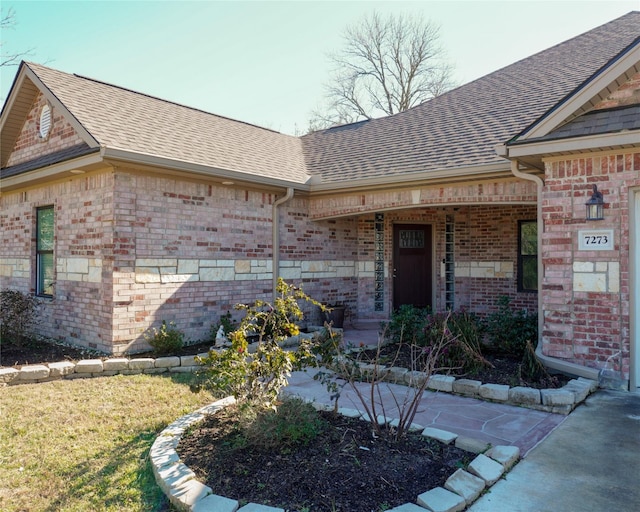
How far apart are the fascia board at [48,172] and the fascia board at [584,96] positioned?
5.86 m

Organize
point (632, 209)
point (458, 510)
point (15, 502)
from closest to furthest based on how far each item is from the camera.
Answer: point (458, 510), point (15, 502), point (632, 209)

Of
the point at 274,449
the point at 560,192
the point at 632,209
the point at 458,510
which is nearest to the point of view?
the point at 458,510

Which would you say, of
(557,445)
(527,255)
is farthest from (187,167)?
(527,255)

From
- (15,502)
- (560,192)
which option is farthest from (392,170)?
(15,502)

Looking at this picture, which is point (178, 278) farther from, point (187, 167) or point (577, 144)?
point (577, 144)

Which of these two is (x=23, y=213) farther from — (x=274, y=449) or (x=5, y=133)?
(x=274, y=449)

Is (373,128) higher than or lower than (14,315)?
higher

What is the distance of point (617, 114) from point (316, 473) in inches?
201

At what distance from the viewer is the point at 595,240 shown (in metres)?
5.52

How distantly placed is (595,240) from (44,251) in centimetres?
908

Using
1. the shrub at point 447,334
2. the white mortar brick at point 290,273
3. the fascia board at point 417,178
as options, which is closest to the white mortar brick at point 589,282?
the shrub at point 447,334

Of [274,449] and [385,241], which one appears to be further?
[385,241]

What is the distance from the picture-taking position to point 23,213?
9.38 m

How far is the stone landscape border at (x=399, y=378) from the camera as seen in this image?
192 inches
